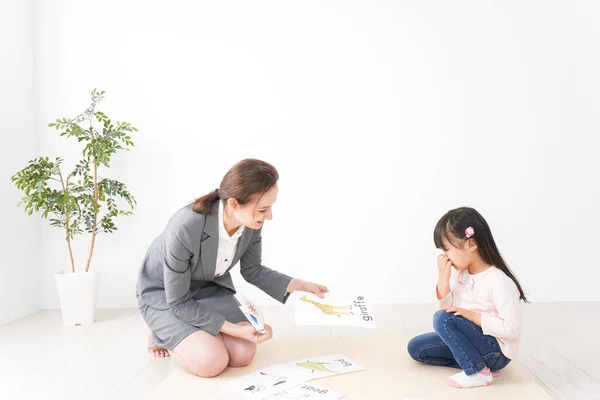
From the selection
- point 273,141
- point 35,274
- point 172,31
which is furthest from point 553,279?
point 35,274

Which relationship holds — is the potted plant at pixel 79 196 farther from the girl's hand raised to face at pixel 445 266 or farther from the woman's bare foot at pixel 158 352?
the girl's hand raised to face at pixel 445 266

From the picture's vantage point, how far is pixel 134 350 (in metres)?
2.81

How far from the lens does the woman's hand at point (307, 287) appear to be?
255cm

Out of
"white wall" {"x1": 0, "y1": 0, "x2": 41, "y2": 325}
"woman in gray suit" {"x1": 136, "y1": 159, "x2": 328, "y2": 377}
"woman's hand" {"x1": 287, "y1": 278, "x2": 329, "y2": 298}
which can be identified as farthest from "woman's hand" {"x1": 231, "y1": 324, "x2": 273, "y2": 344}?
"white wall" {"x1": 0, "y1": 0, "x2": 41, "y2": 325}

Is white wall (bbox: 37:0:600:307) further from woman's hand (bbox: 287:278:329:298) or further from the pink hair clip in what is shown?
the pink hair clip

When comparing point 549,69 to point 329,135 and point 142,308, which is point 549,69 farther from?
point 142,308

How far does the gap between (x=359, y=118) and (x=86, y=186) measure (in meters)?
1.75

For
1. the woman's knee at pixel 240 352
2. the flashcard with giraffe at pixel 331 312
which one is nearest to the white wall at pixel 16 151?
the woman's knee at pixel 240 352

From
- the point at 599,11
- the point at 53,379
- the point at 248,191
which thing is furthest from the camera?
the point at 599,11

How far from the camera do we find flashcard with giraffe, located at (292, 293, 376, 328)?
2.32 meters

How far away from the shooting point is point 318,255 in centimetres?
391

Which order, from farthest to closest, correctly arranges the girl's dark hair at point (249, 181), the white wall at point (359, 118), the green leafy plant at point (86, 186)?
the white wall at point (359, 118), the green leafy plant at point (86, 186), the girl's dark hair at point (249, 181)

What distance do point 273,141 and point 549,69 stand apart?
1845 mm

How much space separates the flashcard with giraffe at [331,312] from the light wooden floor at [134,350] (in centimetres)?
53
